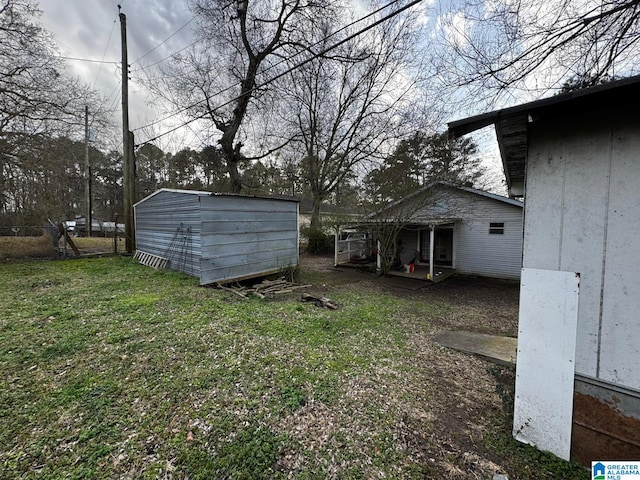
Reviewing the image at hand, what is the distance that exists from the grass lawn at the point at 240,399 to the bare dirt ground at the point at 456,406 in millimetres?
12

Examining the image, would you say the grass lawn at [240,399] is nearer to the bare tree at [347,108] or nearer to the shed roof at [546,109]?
the shed roof at [546,109]

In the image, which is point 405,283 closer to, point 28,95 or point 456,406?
point 456,406

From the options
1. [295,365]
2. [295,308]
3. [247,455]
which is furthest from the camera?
[295,308]

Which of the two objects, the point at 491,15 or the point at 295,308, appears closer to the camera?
the point at 491,15

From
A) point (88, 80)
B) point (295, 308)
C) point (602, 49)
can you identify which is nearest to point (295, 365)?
point (295, 308)

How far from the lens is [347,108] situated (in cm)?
1438

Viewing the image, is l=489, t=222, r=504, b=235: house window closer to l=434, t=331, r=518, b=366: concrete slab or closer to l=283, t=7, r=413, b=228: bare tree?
l=283, t=7, r=413, b=228: bare tree

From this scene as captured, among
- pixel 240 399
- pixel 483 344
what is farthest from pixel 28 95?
pixel 483 344

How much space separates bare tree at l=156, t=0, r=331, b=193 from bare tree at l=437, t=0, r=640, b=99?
7.76 m

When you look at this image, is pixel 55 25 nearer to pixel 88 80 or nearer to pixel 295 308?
pixel 88 80

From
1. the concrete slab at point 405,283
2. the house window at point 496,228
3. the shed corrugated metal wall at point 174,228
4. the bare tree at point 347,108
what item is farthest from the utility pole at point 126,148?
the house window at point 496,228

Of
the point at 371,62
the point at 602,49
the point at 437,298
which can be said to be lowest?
the point at 437,298

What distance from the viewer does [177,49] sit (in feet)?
31.5

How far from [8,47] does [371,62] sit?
12.9 meters
